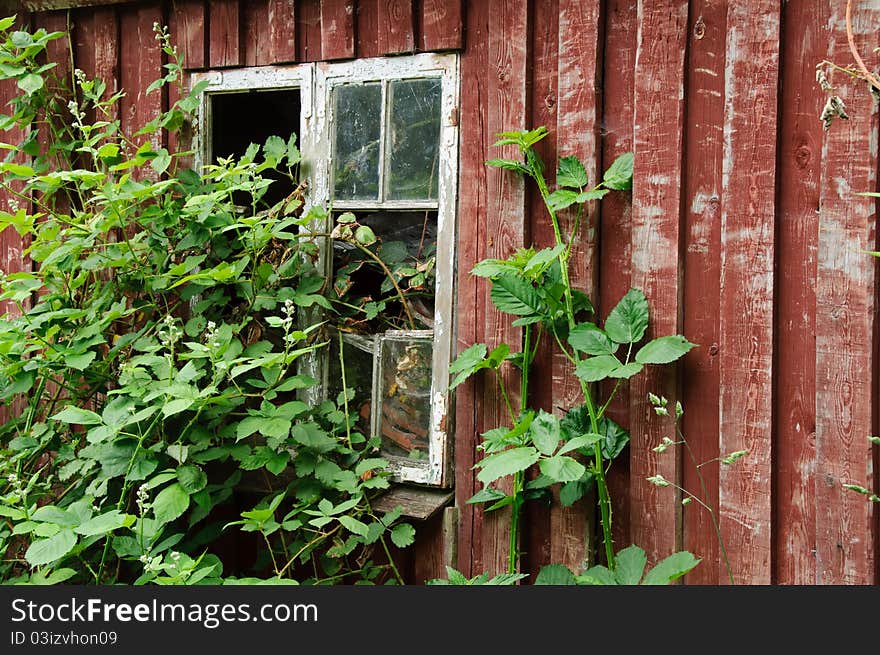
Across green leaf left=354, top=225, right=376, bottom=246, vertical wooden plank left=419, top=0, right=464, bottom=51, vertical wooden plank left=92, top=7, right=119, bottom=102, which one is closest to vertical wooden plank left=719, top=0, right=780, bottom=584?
vertical wooden plank left=419, top=0, right=464, bottom=51

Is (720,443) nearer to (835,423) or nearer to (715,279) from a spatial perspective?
(835,423)

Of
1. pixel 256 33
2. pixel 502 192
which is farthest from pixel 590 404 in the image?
pixel 256 33

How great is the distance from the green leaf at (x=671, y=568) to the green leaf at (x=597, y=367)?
559 mm

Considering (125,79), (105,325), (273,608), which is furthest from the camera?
(125,79)

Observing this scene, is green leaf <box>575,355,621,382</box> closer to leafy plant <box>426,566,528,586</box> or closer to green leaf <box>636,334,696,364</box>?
green leaf <box>636,334,696,364</box>

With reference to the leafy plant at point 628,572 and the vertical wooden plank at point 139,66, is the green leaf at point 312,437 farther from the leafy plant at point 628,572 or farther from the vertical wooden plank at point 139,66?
the vertical wooden plank at point 139,66

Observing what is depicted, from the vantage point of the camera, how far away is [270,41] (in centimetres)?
309

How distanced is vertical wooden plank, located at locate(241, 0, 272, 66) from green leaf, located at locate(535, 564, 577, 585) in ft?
7.05

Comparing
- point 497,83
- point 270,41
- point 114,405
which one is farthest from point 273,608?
point 270,41

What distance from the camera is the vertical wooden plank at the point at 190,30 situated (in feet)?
10.5

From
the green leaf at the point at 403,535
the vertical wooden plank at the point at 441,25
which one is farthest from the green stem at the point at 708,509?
the vertical wooden plank at the point at 441,25

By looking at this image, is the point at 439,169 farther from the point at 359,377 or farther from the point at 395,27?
the point at 359,377

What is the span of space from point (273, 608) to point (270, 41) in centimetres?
209

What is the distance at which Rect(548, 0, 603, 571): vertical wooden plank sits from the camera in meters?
2.57
